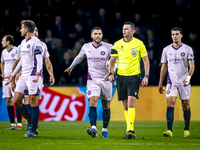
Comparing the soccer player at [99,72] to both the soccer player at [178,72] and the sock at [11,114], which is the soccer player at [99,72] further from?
the sock at [11,114]

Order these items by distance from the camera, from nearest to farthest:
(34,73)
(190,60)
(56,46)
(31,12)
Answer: (34,73), (190,60), (56,46), (31,12)

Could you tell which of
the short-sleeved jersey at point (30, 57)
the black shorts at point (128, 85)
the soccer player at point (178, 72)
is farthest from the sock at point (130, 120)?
the short-sleeved jersey at point (30, 57)

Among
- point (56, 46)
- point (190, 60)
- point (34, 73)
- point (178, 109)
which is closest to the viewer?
point (34, 73)

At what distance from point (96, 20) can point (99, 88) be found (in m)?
8.77

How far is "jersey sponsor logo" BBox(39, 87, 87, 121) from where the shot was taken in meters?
12.8

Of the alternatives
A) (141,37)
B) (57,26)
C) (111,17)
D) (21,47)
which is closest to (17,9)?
(57,26)

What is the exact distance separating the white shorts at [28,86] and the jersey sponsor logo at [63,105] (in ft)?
20.7

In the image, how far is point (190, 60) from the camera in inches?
283

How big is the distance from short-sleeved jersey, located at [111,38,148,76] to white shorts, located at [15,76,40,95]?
1.64m

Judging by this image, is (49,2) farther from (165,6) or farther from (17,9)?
(165,6)

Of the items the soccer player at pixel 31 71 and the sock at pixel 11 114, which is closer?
the soccer player at pixel 31 71

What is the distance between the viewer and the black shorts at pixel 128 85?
21.2 ft

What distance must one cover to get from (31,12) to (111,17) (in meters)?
3.71

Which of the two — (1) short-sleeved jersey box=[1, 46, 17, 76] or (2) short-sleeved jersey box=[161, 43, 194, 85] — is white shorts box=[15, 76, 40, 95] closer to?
(2) short-sleeved jersey box=[161, 43, 194, 85]
